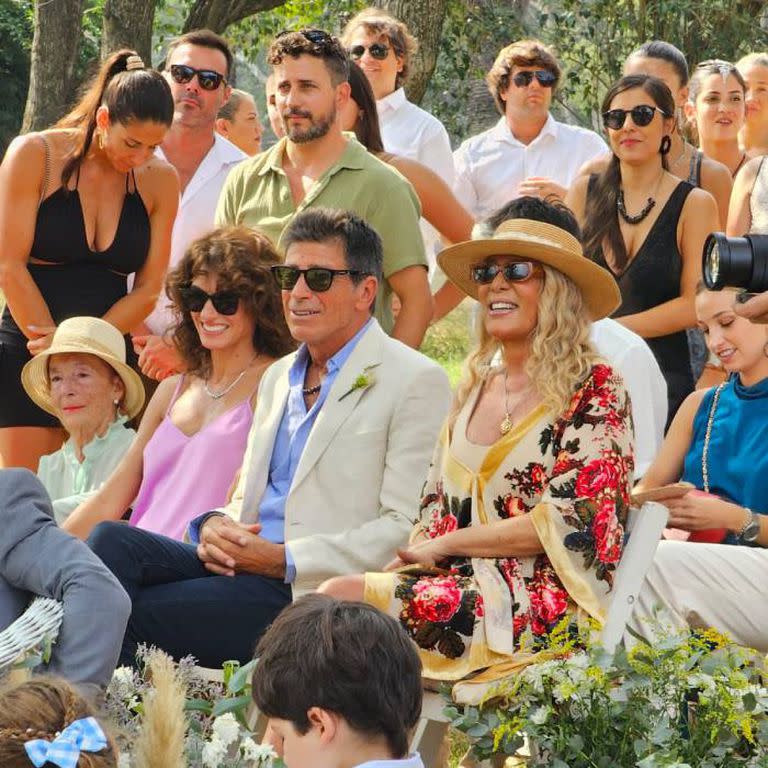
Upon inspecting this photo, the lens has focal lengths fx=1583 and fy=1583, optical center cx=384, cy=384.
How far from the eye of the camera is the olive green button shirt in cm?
552

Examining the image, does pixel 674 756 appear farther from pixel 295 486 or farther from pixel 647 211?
pixel 647 211

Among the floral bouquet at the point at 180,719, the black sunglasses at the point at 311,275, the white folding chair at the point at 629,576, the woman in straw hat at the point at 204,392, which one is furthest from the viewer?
the woman in straw hat at the point at 204,392

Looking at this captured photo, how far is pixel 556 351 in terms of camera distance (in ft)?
13.8

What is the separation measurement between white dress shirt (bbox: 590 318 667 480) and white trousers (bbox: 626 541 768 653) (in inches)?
29.7

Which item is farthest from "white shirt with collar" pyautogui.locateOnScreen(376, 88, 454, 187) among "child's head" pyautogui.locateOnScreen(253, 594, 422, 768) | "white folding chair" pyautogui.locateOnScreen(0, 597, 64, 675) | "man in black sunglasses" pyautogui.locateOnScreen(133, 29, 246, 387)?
"child's head" pyautogui.locateOnScreen(253, 594, 422, 768)

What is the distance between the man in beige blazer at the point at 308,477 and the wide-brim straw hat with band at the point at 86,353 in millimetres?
864

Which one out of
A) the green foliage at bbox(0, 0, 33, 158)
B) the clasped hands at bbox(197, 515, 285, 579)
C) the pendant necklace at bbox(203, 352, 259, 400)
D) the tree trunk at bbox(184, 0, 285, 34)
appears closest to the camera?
the clasped hands at bbox(197, 515, 285, 579)

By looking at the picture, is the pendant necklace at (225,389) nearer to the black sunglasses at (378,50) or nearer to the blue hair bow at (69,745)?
the black sunglasses at (378,50)

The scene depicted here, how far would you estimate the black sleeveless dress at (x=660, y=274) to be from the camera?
5742mm

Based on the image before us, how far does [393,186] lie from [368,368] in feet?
3.64

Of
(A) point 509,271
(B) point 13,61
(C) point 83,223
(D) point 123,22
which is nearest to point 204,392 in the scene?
(C) point 83,223

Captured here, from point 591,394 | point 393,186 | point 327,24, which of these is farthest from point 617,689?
point 327,24

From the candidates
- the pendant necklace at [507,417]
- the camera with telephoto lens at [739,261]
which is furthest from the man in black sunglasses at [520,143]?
the camera with telephoto lens at [739,261]

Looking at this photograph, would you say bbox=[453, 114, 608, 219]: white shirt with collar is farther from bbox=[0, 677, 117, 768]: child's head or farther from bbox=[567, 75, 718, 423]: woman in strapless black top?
bbox=[0, 677, 117, 768]: child's head
